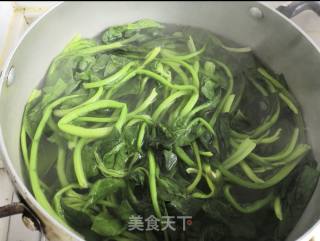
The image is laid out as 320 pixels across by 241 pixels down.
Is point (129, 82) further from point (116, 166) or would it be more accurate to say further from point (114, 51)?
point (116, 166)

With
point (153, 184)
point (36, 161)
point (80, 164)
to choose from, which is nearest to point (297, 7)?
point (153, 184)

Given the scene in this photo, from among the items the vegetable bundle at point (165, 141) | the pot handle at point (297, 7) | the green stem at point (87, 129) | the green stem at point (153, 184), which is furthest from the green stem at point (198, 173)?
the pot handle at point (297, 7)

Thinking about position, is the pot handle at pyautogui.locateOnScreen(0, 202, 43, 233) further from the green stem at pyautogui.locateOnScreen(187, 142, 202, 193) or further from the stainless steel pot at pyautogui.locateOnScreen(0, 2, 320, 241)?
the green stem at pyautogui.locateOnScreen(187, 142, 202, 193)

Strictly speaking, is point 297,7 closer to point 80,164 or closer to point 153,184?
point 153,184

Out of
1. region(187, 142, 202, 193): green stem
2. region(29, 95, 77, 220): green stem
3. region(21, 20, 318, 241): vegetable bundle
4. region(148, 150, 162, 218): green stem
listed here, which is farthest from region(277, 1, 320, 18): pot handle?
region(29, 95, 77, 220): green stem

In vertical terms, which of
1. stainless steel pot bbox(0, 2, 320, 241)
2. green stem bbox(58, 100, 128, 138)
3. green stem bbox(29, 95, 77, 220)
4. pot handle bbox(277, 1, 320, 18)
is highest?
pot handle bbox(277, 1, 320, 18)

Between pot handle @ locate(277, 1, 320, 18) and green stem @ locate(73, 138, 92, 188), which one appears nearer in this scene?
green stem @ locate(73, 138, 92, 188)

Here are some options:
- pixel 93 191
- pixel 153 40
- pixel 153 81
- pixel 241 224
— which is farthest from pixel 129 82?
pixel 241 224

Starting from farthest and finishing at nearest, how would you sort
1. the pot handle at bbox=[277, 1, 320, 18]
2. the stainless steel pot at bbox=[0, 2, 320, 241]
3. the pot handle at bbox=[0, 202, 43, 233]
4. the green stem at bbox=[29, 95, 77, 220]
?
the pot handle at bbox=[277, 1, 320, 18]
the stainless steel pot at bbox=[0, 2, 320, 241]
the green stem at bbox=[29, 95, 77, 220]
the pot handle at bbox=[0, 202, 43, 233]
